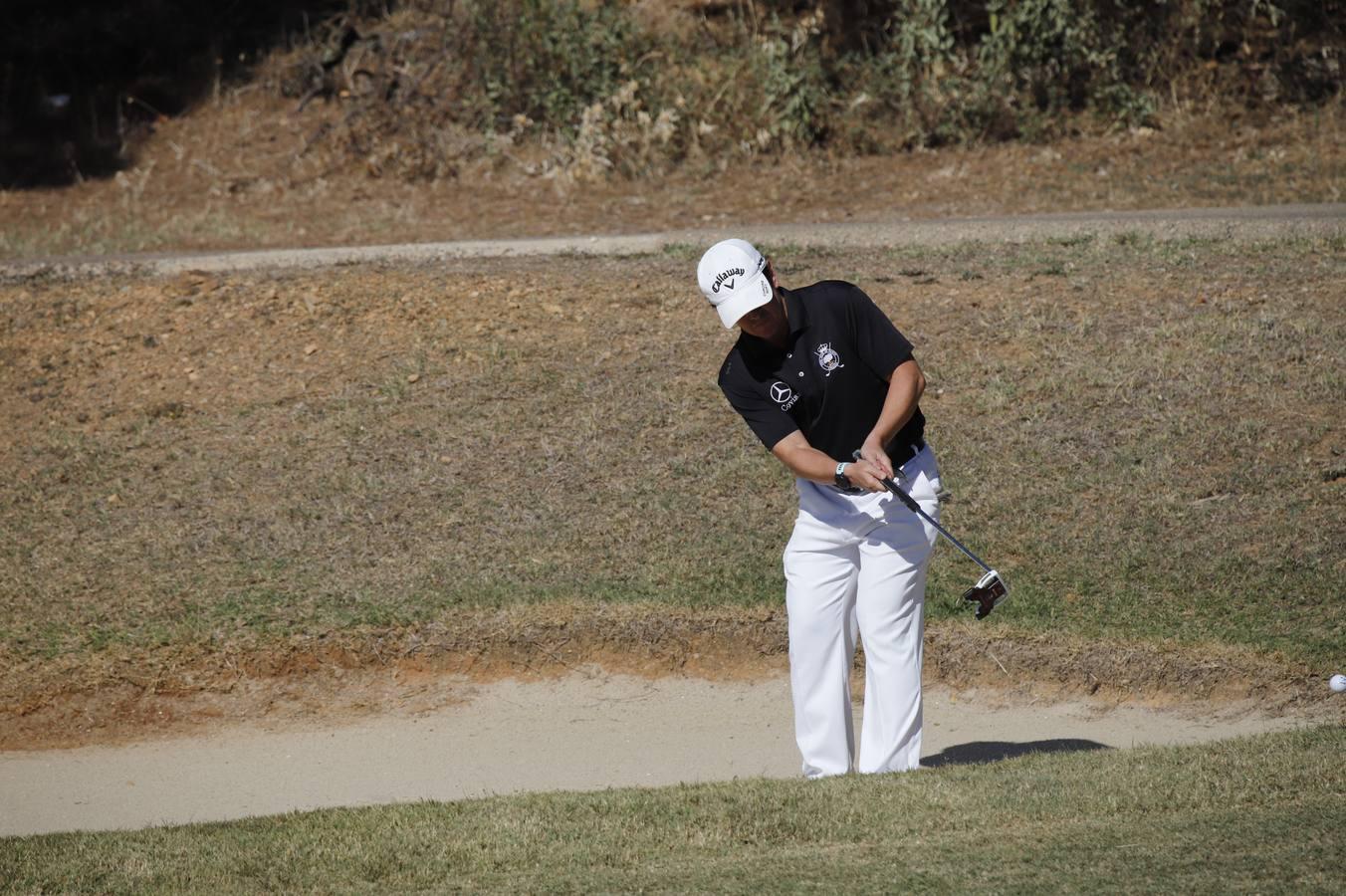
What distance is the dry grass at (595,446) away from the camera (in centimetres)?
761

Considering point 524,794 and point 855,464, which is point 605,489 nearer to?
point 524,794

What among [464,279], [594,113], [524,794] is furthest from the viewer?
[594,113]

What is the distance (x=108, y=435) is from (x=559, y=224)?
5.97m

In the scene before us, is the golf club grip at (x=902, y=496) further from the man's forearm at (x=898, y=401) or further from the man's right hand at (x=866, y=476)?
the man's forearm at (x=898, y=401)

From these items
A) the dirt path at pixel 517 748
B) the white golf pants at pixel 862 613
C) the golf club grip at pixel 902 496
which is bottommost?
the dirt path at pixel 517 748

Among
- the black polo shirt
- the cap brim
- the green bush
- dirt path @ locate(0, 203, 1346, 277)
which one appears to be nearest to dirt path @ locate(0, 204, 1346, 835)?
the black polo shirt

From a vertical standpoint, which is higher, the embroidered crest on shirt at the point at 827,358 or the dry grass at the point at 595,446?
the embroidered crest on shirt at the point at 827,358

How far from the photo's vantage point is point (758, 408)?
5.33m

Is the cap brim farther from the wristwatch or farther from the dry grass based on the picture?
the dry grass

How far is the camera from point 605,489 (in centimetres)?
878

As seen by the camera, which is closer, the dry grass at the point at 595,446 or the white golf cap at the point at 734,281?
the white golf cap at the point at 734,281

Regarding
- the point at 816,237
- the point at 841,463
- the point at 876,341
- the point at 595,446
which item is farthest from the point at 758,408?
the point at 816,237

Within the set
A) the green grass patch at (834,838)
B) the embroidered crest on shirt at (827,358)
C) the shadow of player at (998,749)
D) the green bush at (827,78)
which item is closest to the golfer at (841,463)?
the embroidered crest on shirt at (827,358)

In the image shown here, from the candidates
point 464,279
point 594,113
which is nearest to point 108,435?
point 464,279
